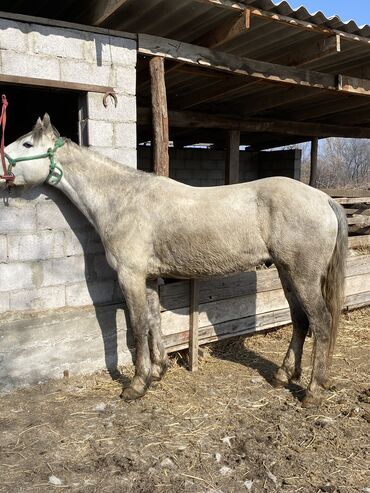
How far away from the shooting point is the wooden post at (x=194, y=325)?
4.41 m

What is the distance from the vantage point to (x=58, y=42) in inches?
145

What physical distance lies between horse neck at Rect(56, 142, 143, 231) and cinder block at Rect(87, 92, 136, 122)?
373 millimetres

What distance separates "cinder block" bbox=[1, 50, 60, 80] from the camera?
3508 millimetres

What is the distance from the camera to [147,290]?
4.07 metres

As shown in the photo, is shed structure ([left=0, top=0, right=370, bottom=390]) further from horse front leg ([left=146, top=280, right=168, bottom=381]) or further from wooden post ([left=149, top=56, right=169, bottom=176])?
horse front leg ([left=146, top=280, right=168, bottom=381])

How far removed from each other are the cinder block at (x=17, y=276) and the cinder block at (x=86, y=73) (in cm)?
168

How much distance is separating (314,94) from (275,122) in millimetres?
1965

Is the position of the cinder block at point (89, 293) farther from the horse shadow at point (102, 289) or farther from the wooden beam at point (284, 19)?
the wooden beam at point (284, 19)

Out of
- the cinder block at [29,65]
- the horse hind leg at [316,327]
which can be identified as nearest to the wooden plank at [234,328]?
the horse hind leg at [316,327]

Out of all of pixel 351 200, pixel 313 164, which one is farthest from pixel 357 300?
pixel 313 164

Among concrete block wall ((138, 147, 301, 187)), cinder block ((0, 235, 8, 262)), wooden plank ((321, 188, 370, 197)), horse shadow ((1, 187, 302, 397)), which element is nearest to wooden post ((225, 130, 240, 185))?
wooden plank ((321, 188, 370, 197))

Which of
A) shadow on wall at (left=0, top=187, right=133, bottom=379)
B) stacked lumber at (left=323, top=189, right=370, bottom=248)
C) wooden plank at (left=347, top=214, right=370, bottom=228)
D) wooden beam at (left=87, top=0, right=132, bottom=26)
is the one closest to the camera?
wooden beam at (left=87, top=0, right=132, bottom=26)

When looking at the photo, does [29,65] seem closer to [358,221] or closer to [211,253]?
[211,253]

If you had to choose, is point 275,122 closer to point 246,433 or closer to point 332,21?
point 332,21
